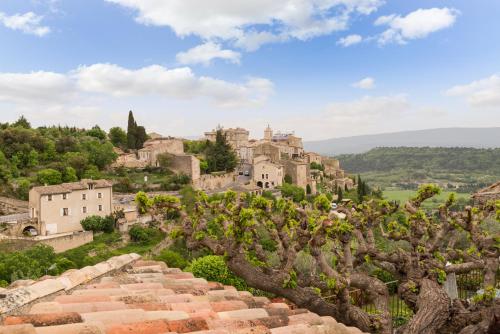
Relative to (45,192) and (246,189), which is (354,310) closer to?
(45,192)

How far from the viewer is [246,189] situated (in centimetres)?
4494

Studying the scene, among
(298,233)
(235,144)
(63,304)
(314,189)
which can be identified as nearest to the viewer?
(63,304)

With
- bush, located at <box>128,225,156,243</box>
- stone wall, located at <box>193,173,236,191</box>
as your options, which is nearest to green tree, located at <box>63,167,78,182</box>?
bush, located at <box>128,225,156,243</box>

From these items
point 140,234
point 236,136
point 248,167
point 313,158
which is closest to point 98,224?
point 140,234

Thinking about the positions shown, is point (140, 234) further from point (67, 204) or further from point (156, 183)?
point (156, 183)

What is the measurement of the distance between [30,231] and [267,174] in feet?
90.9

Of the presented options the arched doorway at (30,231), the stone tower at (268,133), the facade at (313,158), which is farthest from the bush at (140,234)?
the stone tower at (268,133)

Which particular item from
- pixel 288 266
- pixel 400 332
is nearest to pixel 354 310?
pixel 400 332

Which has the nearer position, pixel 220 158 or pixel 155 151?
pixel 155 151

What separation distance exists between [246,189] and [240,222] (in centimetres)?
3827

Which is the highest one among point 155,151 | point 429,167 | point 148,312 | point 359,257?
point 155,151

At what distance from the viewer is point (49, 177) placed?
36969 mm

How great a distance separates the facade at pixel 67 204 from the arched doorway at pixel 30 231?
517 mm

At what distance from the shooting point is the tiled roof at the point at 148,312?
10.7 feet
